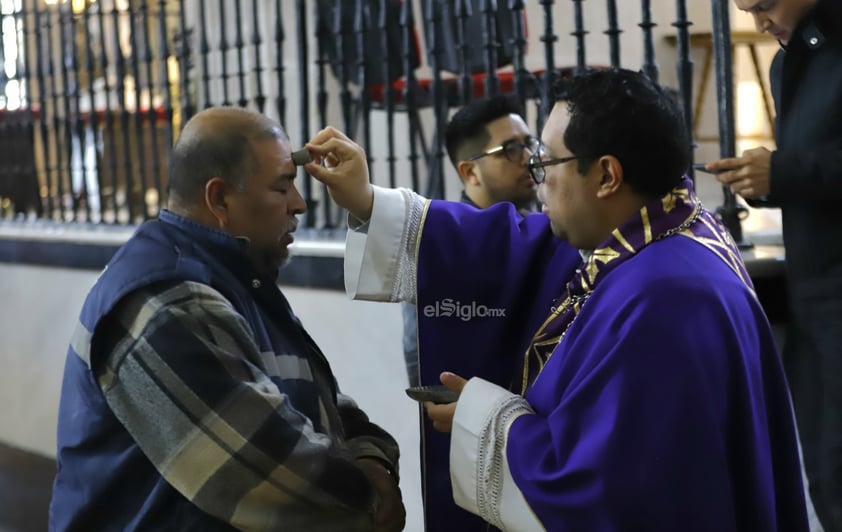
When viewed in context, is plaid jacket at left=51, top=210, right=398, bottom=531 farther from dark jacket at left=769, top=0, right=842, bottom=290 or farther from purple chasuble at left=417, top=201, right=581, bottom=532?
dark jacket at left=769, top=0, right=842, bottom=290

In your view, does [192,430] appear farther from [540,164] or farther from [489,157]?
[489,157]

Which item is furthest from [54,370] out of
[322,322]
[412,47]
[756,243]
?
[756,243]

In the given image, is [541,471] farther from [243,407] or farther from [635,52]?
[635,52]

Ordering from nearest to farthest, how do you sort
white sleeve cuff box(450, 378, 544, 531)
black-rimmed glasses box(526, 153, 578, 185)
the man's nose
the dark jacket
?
white sleeve cuff box(450, 378, 544, 531) → black-rimmed glasses box(526, 153, 578, 185) → the man's nose → the dark jacket

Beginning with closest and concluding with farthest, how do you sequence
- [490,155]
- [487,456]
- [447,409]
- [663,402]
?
[663,402] < [487,456] < [447,409] < [490,155]

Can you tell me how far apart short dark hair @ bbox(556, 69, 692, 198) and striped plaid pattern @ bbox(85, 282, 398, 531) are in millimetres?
681

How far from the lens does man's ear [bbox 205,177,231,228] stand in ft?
6.63

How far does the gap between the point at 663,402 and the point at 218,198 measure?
3.03ft

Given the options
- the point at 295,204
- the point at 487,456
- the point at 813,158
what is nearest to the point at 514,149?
the point at 813,158

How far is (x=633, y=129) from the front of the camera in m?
1.79

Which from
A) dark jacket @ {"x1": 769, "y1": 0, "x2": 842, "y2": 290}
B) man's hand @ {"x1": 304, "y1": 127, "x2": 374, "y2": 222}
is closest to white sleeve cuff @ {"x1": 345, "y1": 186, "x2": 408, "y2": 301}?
man's hand @ {"x1": 304, "y1": 127, "x2": 374, "y2": 222}

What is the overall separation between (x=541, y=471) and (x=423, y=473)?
601mm

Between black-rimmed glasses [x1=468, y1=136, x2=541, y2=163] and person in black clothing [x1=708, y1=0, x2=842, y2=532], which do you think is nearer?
person in black clothing [x1=708, y1=0, x2=842, y2=532]

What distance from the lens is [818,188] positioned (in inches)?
95.3
